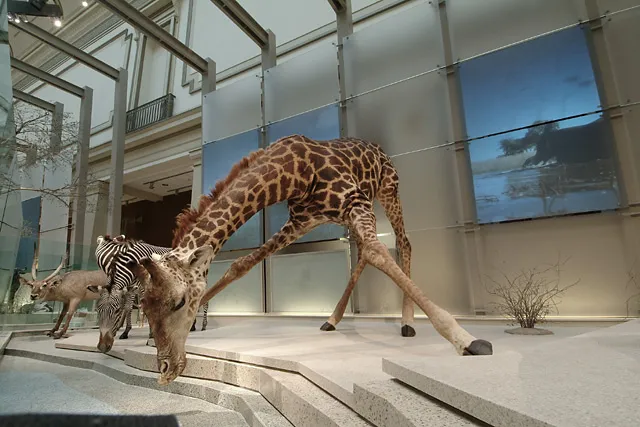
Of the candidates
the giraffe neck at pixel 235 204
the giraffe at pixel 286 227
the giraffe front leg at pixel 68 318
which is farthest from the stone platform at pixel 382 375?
the giraffe front leg at pixel 68 318

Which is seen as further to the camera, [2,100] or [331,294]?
[331,294]

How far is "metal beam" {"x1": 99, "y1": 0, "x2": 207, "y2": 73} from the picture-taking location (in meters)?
7.19

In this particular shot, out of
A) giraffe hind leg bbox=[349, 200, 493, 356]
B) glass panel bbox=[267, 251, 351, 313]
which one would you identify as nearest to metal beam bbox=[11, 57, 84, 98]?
glass panel bbox=[267, 251, 351, 313]

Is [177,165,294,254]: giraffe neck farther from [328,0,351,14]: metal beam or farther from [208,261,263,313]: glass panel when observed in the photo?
[328,0,351,14]: metal beam

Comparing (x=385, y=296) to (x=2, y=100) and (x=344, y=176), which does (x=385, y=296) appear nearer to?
(x=344, y=176)

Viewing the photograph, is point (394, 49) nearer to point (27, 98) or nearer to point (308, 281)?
point (308, 281)

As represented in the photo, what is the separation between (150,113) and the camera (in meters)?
13.1

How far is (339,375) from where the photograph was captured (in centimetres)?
224

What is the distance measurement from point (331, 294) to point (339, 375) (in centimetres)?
444

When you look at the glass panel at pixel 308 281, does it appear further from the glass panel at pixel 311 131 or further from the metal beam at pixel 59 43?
the metal beam at pixel 59 43

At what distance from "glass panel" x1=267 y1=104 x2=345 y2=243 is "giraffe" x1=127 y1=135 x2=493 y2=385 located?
1.93 m

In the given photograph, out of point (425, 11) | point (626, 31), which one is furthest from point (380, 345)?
point (425, 11)

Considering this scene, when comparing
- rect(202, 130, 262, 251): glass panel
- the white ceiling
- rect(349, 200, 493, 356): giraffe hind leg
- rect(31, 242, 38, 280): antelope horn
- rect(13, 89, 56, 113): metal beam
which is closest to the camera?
rect(349, 200, 493, 356): giraffe hind leg

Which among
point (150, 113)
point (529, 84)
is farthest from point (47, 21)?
point (529, 84)
